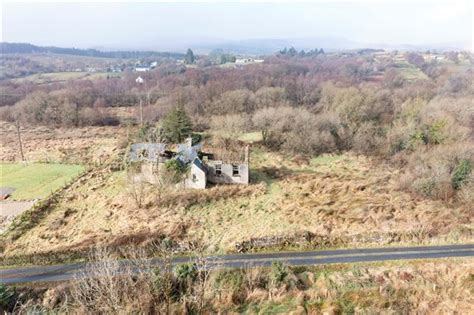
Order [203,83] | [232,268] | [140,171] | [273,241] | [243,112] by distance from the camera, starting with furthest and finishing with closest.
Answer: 1. [203,83]
2. [243,112]
3. [140,171]
4. [273,241]
5. [232,268]

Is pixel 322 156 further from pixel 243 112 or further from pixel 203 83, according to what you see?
pixel 203 83

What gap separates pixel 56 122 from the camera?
68.6 metres

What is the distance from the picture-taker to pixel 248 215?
101 ft

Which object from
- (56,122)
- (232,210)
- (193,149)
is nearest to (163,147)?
(193,149)

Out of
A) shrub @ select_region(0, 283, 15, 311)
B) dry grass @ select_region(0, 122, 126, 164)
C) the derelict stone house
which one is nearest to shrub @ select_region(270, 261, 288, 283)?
shrub @ select_region(0, 283, 15, 311)

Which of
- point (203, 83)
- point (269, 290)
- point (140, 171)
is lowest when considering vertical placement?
point (269, 290)

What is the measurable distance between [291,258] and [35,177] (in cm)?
3013

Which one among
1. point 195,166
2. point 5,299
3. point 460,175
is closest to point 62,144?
point 195,166

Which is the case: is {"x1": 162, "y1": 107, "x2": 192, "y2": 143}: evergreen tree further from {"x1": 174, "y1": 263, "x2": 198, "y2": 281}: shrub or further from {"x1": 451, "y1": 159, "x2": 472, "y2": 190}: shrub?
{"x1": 451, "y1": 159, "x2": 472, "y2": 190}: shrub

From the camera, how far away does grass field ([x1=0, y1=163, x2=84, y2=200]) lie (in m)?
35.5

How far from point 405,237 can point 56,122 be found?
6416 centimetres

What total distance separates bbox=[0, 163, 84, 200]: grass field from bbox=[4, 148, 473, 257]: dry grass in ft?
10.2

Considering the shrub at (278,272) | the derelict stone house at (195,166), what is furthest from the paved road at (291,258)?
the derelict stone house at (195,166)

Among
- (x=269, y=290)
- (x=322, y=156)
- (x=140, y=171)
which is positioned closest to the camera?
(x=269, y=290)
